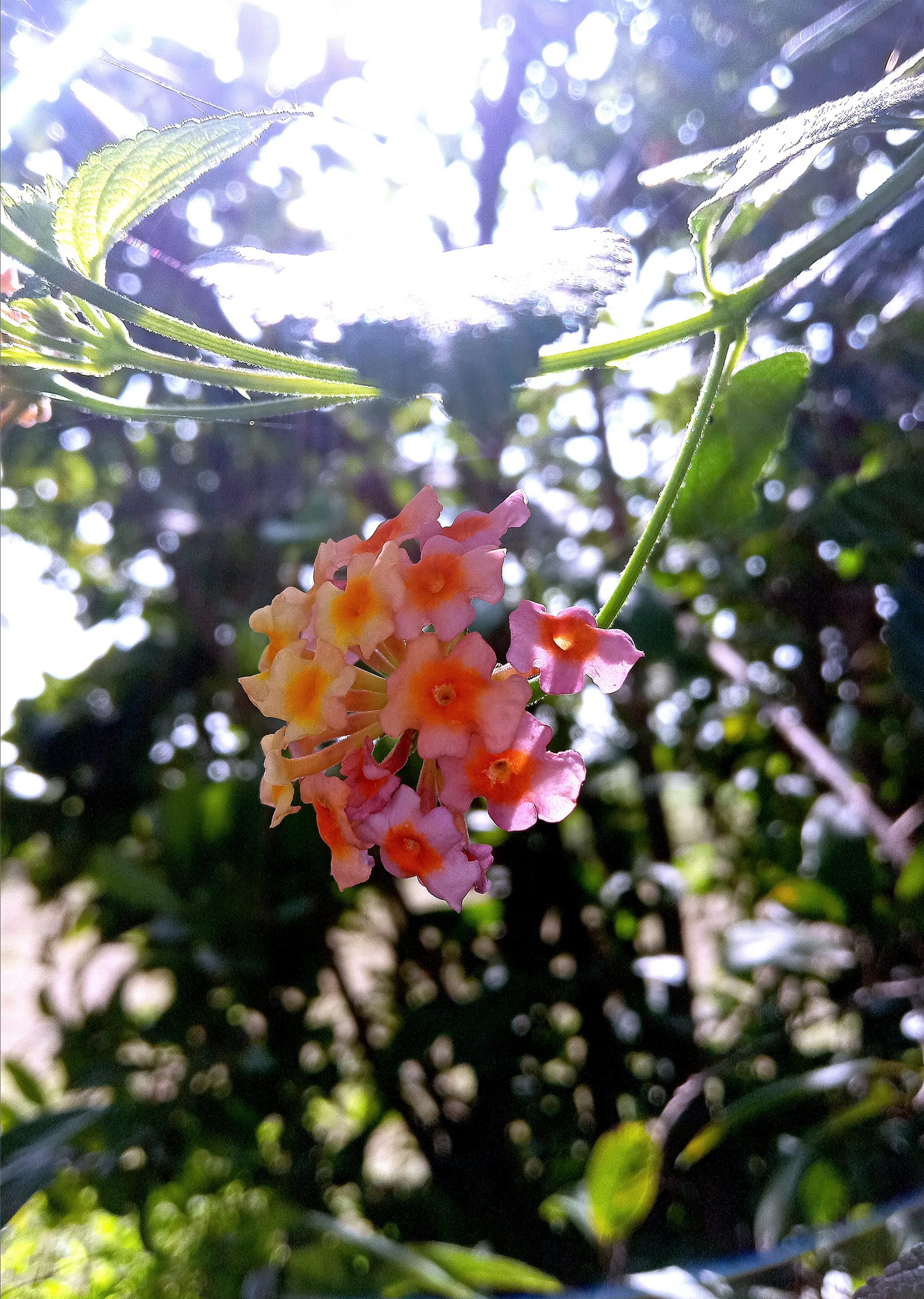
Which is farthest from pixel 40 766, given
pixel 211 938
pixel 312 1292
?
pixel 312 1292

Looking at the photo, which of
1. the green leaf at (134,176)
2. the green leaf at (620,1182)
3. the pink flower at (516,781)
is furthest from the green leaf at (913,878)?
the green leaf at (134,176)

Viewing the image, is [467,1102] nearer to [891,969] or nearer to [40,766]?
[891,969]

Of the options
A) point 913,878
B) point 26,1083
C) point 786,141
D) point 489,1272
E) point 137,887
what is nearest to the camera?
point 786,141

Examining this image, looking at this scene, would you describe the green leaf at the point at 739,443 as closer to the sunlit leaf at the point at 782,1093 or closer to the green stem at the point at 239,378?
the green stem at the point at 239,378

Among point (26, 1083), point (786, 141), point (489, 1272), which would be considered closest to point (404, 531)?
point (786, 141)

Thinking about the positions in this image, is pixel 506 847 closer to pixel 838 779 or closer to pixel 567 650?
pixel 838 779
